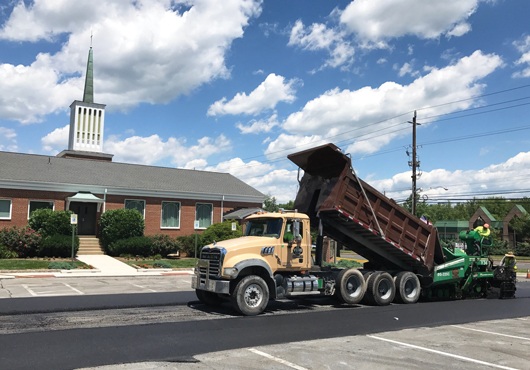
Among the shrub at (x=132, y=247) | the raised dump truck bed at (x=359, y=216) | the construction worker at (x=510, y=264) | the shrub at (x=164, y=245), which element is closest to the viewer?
the raised dump truck bed at (x=359, y=216)

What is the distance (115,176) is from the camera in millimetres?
33062

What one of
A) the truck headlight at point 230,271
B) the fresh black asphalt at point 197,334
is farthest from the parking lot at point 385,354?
the truck headlight at point 230,271

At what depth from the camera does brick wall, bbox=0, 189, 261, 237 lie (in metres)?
27.7

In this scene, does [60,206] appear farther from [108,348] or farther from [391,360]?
[391,360]

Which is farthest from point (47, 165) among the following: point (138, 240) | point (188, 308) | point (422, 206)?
point (422, 206)

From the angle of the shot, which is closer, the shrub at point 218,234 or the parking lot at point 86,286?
the parking lot at point 86,286

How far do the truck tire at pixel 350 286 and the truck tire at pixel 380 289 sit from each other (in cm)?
25

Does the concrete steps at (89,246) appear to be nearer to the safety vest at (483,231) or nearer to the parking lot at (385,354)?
the safety vest at (483,231)

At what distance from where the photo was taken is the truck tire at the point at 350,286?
1276cm

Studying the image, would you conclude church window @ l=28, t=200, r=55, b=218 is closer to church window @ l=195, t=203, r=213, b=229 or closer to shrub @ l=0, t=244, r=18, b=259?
shrub @ l=0, t=244, r=18, b=259

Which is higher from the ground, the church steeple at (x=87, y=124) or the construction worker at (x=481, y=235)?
the church steeple at (x=87, y=124)

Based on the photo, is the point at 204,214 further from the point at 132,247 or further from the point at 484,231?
the point at 484,231

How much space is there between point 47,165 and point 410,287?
2659 centimetres

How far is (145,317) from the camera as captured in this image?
10.8 m
